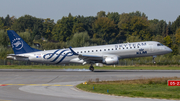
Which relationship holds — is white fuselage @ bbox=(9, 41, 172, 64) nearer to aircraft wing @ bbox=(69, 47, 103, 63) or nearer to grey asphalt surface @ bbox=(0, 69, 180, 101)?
aircraft wing @ bbox=(69, 47, 103, 63)

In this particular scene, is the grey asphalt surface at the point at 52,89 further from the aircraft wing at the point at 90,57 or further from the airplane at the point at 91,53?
the airplane at the point at 91,53

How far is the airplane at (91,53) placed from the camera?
41438 mm

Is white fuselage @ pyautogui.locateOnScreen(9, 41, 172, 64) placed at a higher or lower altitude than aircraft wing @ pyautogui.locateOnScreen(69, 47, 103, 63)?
higher

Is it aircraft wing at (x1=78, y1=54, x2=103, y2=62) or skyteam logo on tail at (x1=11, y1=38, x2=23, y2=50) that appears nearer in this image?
aircraft wing at (x1=78, y1=54, x2=103, y2=62)

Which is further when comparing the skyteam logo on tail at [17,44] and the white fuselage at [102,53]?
the skyteam logo on tail at [17,44]

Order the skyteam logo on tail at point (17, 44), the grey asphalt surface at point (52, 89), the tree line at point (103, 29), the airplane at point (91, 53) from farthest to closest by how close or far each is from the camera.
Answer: the tree line at point (103, 29) < the skyteam logo on tail at point (17, 44) < the airplane at point (91, 53) < the grey asphalt surface at point (52, 89)

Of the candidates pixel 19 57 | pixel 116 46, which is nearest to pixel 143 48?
pixel 116 46

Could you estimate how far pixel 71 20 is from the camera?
136 meters

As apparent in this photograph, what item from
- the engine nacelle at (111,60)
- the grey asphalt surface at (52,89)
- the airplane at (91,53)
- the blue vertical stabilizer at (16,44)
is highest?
the blue vertical stabilizer at (16,44)

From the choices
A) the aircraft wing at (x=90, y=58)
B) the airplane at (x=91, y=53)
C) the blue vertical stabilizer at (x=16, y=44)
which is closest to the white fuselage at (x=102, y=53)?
the airplane at (x=91, y=53)

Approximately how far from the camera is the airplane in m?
41.4

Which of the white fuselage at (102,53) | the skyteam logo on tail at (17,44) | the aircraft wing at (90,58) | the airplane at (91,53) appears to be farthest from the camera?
the skyteam logo on tail at (17,44)

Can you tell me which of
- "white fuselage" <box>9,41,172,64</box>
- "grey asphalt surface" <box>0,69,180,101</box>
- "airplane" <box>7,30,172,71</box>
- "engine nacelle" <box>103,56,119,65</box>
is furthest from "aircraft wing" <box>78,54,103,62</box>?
"grey asphalt surface" <box>0,69,180,101</box>

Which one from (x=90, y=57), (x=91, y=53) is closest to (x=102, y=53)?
(x=91, y=53)
